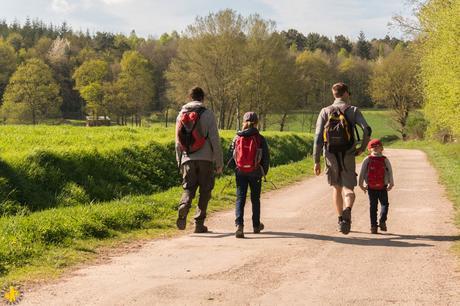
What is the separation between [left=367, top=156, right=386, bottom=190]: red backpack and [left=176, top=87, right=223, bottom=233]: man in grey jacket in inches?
98.5

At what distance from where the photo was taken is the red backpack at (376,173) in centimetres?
878

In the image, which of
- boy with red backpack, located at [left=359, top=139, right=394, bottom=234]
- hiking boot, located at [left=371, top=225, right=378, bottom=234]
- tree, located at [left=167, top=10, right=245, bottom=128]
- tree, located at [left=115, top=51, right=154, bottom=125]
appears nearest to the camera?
hiking boot, located at [left=371, top=225, right=378, bottom=234]

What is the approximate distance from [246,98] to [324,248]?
53.7 meters

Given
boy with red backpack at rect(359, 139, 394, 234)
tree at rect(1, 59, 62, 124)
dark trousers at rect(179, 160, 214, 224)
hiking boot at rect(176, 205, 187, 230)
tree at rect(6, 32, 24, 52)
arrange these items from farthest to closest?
1. tree at rect(6, 32, 24, 52)
2. tree at rect(1, 59, 62, 124)
3. boy with red backpack at rect(359, 139, 394, 234)
4. dark trousers at rect(179, 160, 214, 224)
5. hiking boot at rect(176, 205, 187, 230)

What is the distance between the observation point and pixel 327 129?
822 centimetres

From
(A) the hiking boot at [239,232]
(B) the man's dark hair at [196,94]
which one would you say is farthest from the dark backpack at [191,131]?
(A) the hiking boot at [239,232]

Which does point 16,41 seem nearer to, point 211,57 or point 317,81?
point 317,81

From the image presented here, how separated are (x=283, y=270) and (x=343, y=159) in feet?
9.12

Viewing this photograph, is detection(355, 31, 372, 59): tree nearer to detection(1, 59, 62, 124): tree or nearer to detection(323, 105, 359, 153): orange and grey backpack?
detection(1, 59, 62, 124): tree

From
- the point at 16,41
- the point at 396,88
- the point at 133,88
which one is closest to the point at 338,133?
the point at 396,88

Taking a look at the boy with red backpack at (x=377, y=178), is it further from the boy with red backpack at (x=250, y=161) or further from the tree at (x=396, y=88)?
the tree at (x=396, y=88)

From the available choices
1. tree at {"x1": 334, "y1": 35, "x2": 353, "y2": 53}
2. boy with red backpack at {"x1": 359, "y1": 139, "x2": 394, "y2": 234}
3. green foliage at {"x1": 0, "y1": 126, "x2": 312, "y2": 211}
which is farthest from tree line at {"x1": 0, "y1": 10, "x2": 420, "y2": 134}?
tree at {"x1": 334, "y1": 35, "x2": 353, "y2": 53}

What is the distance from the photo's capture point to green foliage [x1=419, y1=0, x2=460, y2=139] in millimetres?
22734

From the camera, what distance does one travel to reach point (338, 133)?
812cm
